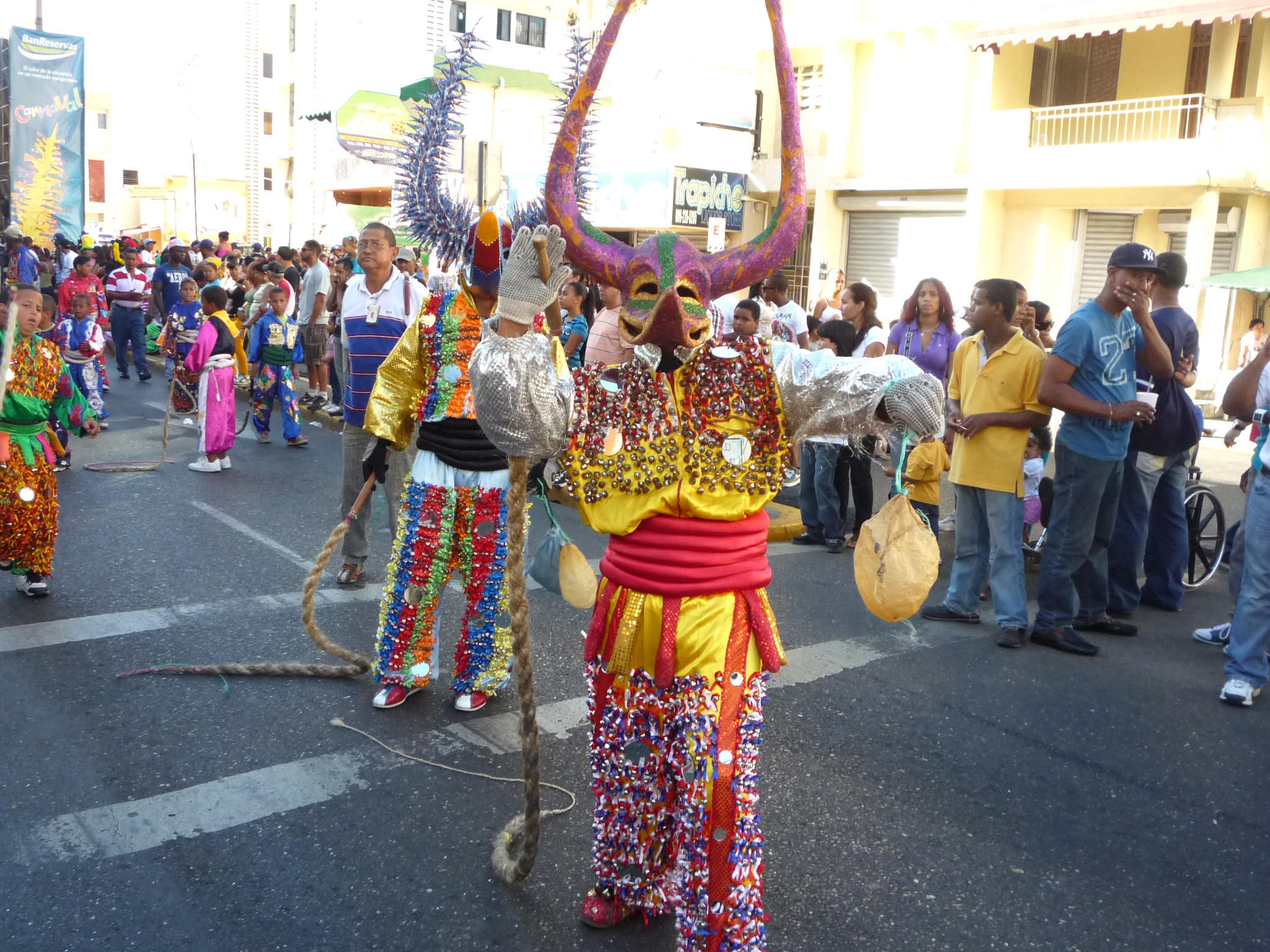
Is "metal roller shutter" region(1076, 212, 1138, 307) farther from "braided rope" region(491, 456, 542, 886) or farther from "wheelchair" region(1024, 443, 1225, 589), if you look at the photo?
"braided rope" region(491, 456, 542, 886)

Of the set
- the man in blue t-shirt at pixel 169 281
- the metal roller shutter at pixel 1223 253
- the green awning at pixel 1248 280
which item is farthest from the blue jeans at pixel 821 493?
the metal roller shutter at pixel 1223 253

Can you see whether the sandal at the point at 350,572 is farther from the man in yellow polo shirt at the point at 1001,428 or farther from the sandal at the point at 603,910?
the sandal at the point at 603,910

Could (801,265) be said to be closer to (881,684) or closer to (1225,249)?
(1225,249)

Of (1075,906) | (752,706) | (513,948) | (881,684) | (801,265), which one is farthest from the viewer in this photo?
(801,265)

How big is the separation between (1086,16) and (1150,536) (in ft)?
42.4

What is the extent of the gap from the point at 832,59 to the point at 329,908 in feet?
71.0

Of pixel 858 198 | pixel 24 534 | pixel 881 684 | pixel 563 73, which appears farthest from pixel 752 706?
pixel 858 198

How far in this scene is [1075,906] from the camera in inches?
130

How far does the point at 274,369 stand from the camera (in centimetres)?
1081

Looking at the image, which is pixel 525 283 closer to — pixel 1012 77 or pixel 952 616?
pixel 952 616

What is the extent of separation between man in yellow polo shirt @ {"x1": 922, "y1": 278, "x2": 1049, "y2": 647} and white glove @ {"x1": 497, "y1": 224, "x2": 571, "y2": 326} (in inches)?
147

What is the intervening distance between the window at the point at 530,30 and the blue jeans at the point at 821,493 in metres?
27.7

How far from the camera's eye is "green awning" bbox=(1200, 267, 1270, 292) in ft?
32.8

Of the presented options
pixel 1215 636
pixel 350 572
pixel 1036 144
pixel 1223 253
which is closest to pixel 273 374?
pixel 350 572
